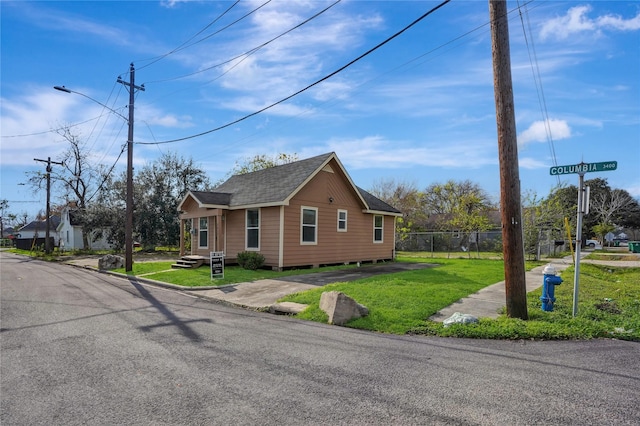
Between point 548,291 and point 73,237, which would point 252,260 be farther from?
point 73,237

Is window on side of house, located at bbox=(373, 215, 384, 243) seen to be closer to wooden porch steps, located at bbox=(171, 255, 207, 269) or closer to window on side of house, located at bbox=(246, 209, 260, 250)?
window on side of house, located at bbox=(246, 209, 260, 250)

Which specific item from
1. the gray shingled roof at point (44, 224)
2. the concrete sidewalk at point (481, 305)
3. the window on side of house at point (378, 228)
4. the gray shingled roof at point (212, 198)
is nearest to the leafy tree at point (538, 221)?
the window on side of house at point (378, 228)

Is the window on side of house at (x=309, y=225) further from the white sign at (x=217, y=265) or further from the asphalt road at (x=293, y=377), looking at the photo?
the asphalt road at (x=293, y=377)

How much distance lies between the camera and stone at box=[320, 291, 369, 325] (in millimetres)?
6824

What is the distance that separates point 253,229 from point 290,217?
197 cm

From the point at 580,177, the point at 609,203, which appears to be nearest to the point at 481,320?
the point at 580,177

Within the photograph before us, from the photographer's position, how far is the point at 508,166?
22.0ft

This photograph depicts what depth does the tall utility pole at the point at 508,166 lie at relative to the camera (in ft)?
21.9

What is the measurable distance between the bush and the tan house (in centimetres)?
35

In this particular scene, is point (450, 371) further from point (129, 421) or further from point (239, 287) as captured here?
point (239, 287)

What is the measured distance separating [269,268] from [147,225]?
57.6 ft

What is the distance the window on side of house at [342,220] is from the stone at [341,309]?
11059mm

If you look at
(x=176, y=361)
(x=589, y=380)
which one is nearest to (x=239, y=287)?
(x=176, y=361)

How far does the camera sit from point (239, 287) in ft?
36.6
